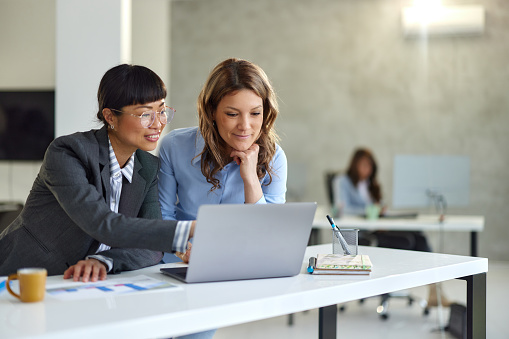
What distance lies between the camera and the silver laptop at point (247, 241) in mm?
1419

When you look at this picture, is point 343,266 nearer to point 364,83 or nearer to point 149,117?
point 149,117

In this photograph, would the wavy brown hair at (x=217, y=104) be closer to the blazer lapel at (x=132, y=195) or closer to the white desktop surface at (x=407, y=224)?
the blazer lapel at (x=132, y=195)

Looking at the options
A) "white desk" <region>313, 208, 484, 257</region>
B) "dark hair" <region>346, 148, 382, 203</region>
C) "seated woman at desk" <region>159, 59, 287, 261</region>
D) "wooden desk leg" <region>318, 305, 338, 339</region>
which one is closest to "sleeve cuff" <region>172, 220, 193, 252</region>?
"wooden desk leg" <region>318, 305, 338, 339</region>

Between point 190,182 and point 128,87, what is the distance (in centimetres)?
50

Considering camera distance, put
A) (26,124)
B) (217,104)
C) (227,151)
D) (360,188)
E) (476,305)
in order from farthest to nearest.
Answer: (26,124) → (360,188) → (227,151) → (217,104) → (476,305)

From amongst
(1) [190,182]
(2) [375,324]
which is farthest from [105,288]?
(2) [375,324]

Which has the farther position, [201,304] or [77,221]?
[77,221]

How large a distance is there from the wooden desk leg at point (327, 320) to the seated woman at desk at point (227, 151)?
534mm

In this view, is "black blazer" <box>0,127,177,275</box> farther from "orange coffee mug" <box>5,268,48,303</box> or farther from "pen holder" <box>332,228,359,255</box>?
"pen holder" <box>332,228,359,255</box>

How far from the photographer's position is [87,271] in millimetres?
1518

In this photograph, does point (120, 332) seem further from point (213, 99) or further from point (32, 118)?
point (32, 118)

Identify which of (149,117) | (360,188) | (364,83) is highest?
(364,83)

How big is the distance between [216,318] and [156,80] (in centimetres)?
86

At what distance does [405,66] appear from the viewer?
22.7 feet
